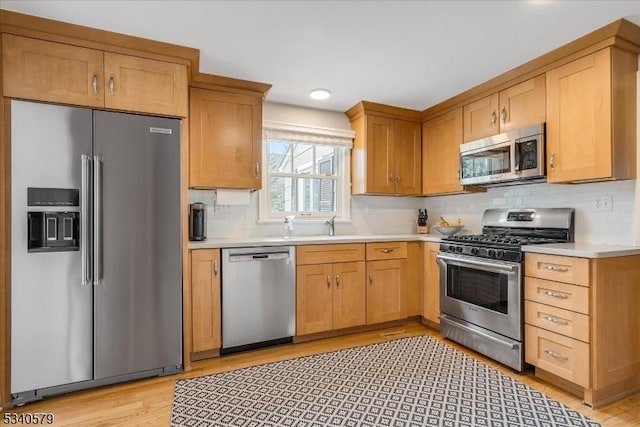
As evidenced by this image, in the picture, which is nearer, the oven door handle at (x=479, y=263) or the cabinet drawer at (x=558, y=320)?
the cabinet drawer at (x=558, y=320)

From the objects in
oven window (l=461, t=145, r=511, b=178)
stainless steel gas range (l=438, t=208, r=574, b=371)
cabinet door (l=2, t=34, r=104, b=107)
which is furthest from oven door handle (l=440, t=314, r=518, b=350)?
cabinet door (l=2, t=34, r=104, b=107)

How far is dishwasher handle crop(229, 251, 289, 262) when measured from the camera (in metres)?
2.95

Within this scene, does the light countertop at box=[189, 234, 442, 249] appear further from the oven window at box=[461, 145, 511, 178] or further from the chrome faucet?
the oven window at box=[461, 145, 511, 178]

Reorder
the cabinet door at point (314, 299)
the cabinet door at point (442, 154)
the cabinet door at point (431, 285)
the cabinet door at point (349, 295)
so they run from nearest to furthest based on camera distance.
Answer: the cabinet door at point (314, 299) → the cabinet door at point (349, 295) → the cabinet door at point (431, 285) → the cabinet door at point (442, 154)

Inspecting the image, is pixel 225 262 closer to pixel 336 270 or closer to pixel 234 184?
pixel 234 184

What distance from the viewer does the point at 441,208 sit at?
424 centimetres

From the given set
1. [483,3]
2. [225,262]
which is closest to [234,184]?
[225,262]

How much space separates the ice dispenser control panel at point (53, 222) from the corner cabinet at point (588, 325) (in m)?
3.11

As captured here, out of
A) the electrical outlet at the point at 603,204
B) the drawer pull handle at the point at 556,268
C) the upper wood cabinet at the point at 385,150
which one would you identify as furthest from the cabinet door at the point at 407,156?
the drawer pull handle at the point at 556,268

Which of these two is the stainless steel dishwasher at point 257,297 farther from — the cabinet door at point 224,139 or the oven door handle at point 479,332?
the oven door handle at point 479,332

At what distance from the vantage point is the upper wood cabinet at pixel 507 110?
2.83 meters

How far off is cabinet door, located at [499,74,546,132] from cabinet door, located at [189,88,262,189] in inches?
86.3

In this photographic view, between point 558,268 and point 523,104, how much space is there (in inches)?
55.9

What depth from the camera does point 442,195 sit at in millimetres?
4191
